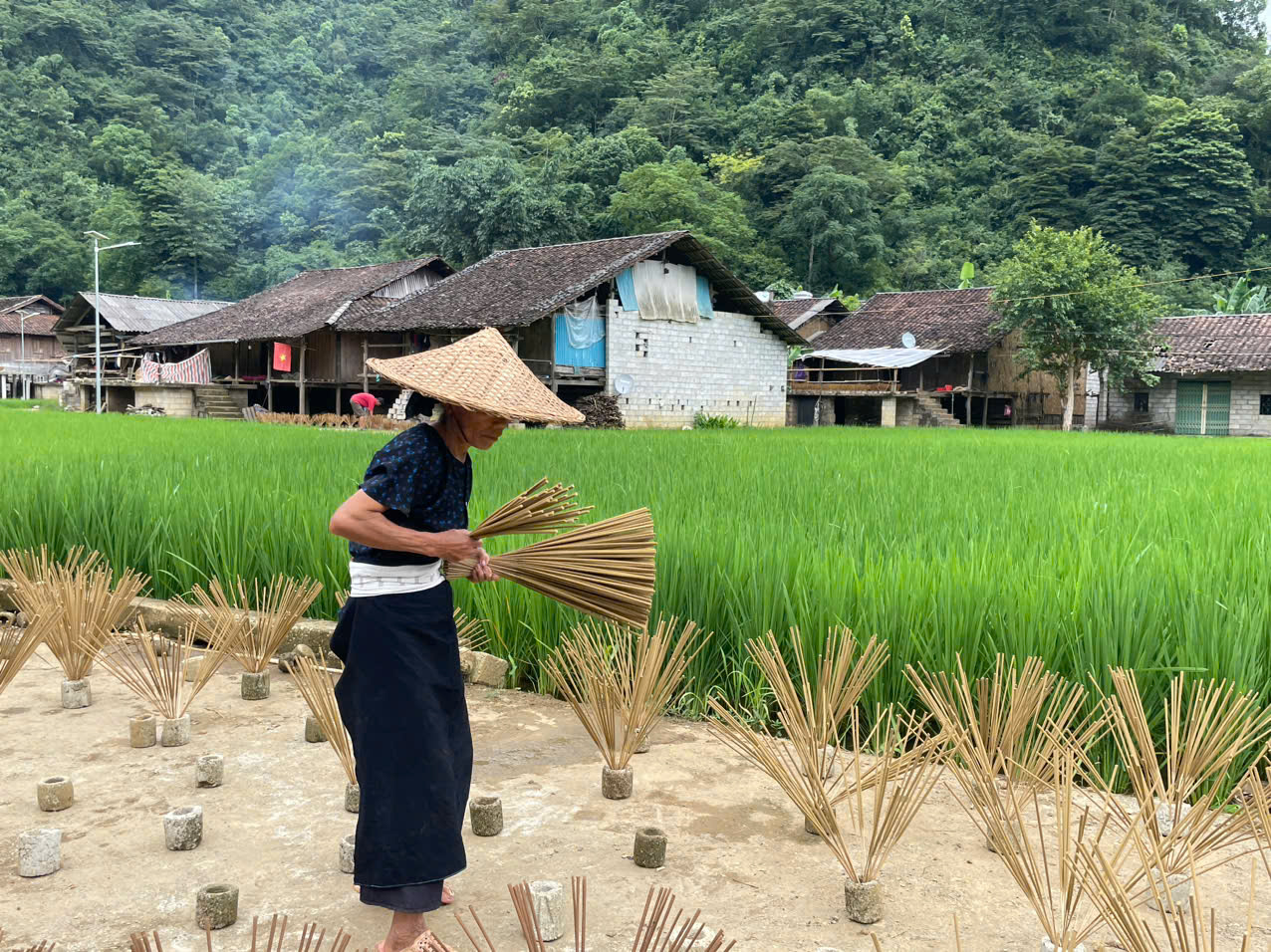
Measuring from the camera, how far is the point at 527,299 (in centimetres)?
2131

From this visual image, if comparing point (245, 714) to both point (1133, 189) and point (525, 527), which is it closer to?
point (525, 527)

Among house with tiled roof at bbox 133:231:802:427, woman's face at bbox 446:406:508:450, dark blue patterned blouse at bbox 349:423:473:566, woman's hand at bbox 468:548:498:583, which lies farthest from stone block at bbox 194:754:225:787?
house with tiled roof at bbox 133:231:802:427

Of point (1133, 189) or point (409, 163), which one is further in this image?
point (409, 163)

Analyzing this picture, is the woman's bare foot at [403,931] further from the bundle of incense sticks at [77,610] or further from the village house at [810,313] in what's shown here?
the village house at [810,313]

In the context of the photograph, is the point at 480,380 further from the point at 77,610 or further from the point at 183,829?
the point at 77,610

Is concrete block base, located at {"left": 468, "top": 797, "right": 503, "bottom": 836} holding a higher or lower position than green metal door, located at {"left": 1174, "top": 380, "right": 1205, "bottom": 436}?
lower

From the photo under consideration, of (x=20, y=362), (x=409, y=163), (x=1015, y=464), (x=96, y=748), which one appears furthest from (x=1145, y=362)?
(x=20, y=362)

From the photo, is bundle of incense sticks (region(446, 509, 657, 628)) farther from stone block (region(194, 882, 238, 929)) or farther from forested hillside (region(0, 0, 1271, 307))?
forested hillside (region(0, 0, 1271, 307))

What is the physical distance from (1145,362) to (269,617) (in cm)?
2579

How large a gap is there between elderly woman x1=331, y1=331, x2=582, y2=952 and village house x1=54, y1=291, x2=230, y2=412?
30298 mm

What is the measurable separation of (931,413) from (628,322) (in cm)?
960

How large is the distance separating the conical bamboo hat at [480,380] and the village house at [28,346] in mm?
44252

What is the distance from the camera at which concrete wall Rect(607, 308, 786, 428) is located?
73.7 feet

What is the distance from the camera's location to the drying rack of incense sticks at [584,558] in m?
2.25
